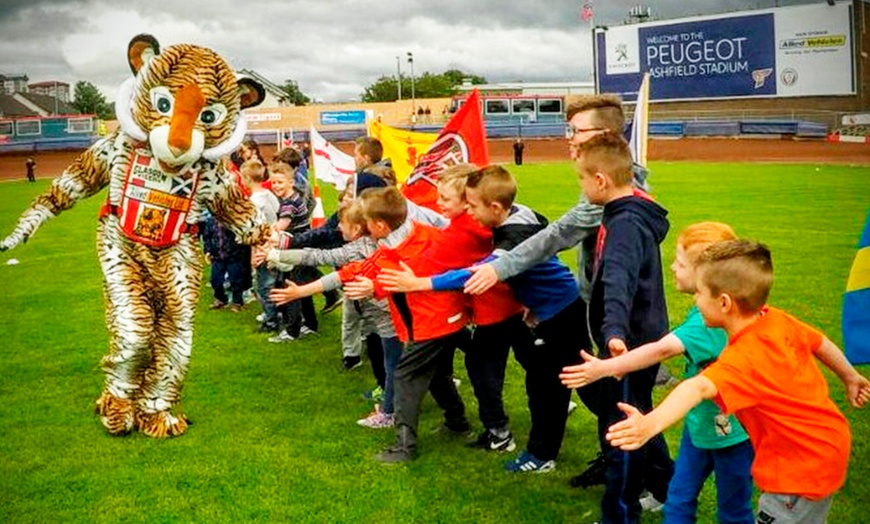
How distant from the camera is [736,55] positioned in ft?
218

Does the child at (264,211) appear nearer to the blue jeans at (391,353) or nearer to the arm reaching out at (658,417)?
the blue jeans at (391,353)

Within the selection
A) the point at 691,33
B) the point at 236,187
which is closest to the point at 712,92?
the point at 691,33

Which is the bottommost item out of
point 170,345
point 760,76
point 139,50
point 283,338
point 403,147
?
point 283,338

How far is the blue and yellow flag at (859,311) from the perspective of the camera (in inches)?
173

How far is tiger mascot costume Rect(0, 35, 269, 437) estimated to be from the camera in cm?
632

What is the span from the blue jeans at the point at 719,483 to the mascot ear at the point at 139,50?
4.61 metres

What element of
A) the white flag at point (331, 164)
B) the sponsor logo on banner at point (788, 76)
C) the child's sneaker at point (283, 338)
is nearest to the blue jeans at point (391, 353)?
the child's sneaker at point (283, 338)

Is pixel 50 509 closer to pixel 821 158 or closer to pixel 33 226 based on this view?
pixel 33 226

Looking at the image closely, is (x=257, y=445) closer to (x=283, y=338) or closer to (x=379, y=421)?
(x=379, y=421)

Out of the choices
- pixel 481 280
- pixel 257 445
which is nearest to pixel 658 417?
pixel 481 280

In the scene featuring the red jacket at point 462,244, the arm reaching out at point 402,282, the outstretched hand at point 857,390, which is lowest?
the outstretched hand at point 857,390

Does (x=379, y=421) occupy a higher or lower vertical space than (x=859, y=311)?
lower

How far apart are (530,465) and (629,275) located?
202cm

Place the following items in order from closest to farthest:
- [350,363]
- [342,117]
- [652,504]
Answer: [652,504]
[350,363]
[342,117]
